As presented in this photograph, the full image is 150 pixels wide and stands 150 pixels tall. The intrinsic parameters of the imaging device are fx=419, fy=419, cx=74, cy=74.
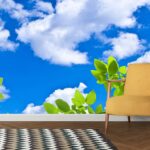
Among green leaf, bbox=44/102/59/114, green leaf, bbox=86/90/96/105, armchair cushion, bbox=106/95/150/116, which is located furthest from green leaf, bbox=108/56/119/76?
armchair cushion, bbox=106/95/150/116

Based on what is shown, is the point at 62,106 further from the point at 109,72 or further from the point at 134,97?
the point at 134,97

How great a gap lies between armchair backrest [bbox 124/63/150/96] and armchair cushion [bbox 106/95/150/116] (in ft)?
1.30

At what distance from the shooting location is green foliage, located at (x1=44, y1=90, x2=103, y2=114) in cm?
513

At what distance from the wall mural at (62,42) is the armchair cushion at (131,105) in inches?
49.8

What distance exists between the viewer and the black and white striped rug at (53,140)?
10.3 feet

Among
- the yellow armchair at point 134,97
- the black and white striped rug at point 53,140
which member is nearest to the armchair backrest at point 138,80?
the yellow armchair at point 134,97

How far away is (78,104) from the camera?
5.20m

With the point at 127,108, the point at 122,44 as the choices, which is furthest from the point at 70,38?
the point at 127,108

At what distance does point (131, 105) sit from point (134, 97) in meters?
0.09

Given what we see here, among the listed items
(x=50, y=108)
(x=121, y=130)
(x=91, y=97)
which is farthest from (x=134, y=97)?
(x=50, y=108)

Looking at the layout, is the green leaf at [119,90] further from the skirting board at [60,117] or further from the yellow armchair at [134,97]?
the yellow armchair at [134,97]

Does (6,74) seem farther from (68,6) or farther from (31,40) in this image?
(68,6)

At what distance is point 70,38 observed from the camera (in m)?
5.64

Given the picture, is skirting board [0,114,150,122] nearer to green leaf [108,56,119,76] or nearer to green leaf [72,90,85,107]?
green leaf [72,90,85,107]
